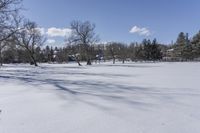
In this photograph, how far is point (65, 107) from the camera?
280 inches

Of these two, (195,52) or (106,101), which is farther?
(195,52)

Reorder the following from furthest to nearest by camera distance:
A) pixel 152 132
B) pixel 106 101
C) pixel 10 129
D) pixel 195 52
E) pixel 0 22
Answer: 1. pixel 195 52
2. pixel 0 22
3. pixel 106 101
4. pixel 10 129
5. pixel 152 132

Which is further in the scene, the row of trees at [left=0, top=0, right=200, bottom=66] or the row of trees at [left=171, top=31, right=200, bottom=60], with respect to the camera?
the row of trees at [left=171, top=31, right=200, bottom=60]

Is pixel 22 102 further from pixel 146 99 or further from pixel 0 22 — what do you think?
pixel 0 22

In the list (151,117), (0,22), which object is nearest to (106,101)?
(151,117)

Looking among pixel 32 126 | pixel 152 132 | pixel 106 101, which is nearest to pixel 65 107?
pixel 106 101

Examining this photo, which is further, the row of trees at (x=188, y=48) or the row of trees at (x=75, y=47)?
the row of trees at (x=188, y=48)

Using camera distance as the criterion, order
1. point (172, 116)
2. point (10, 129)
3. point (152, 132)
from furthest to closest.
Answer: point (172, 116), point (10, 129), point (152, 132)

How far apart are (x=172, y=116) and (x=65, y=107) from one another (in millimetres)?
2823

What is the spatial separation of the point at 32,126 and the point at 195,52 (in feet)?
270

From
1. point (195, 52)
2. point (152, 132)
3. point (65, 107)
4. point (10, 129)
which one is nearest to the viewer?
point (152, 132)

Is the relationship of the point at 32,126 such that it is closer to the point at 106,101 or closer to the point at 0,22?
the point at 106,101

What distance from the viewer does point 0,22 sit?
27.7 meters

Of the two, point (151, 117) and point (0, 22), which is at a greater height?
point (0, 22)
